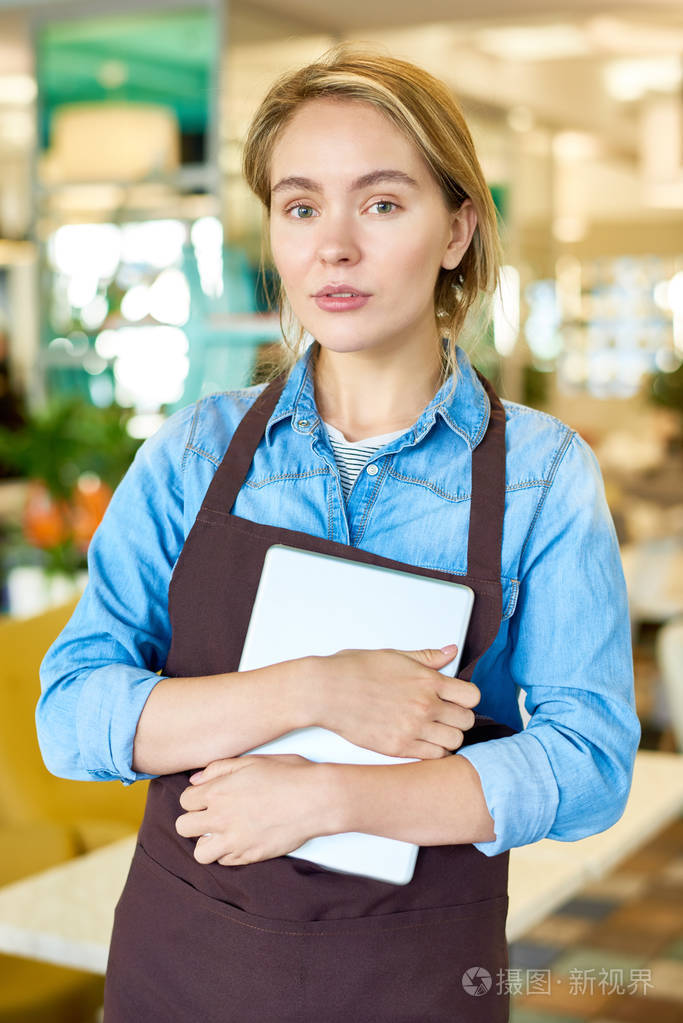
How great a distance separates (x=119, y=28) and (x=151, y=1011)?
5.33 m

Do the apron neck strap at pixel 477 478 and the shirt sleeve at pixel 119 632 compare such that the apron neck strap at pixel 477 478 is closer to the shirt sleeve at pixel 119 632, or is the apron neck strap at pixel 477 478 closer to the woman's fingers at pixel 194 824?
the shirt sleeve at pixel 119 632

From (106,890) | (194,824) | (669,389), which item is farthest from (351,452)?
(669,389)

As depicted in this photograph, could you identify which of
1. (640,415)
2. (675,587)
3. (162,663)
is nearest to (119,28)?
(675,587)

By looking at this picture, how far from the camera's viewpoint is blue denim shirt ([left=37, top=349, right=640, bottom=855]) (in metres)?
1.11

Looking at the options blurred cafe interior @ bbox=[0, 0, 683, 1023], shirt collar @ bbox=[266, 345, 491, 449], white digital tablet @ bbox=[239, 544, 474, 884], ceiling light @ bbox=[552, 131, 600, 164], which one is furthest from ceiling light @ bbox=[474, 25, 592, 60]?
white digital tablet @ bbox=[239, 544, 474, 884]

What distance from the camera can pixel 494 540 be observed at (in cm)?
115

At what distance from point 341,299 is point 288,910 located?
21.9 inches

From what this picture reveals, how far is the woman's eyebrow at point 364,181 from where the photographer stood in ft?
3.77

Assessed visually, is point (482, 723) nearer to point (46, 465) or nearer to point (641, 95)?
point (46, 465)

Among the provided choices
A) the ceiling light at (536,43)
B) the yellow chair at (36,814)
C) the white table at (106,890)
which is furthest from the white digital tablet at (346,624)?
the ceiling light at (536,43)

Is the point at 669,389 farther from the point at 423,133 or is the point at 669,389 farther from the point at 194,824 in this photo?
the point at 194,824

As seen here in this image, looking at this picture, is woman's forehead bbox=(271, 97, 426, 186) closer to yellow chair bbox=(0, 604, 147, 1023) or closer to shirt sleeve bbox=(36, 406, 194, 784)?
shirt sleeve bbox=(36, 406, 194, 784)

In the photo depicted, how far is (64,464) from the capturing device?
415 centimetres

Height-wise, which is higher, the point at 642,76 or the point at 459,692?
the point at 642,76
